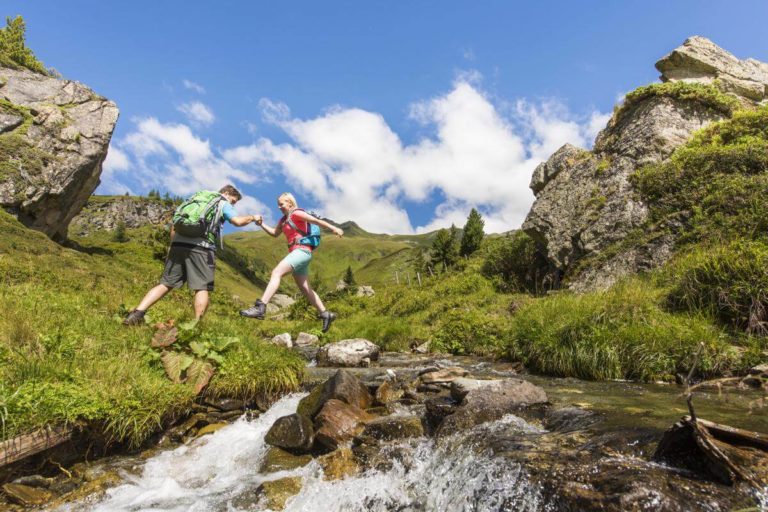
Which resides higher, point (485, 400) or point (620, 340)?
point (620, 340)

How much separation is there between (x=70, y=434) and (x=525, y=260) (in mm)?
25466

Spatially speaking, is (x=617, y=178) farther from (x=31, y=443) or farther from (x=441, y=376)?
(x=31, y=443)

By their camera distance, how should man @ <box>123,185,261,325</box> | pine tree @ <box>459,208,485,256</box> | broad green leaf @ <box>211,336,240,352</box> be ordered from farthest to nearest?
pine tree @ <box>459,208,485,256</box>
man @ <box>123,185,261,325</box>
broad green leaf @ <box>211,336,240,352</box>

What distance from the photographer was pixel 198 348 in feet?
22.7

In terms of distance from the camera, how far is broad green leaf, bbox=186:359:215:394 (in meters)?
6.46

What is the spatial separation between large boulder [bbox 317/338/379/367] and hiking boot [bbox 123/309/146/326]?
6.47 metres

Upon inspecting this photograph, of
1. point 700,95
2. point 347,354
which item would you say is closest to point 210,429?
point 347,354

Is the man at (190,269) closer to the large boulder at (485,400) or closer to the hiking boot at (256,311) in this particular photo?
the hiking boot at (256,311)

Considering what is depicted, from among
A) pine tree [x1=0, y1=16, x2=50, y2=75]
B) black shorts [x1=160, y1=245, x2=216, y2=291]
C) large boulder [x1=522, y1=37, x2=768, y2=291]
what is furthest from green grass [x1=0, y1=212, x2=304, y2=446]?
pine tree [x1=0, y1=16, x2=50, y2=75]

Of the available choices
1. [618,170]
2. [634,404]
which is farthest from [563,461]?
[618,170]

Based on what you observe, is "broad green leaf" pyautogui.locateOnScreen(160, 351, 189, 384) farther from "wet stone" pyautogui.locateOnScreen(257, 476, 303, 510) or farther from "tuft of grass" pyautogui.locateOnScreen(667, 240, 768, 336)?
"tuft of grass" pyautogui.locateOnScreen(667, 240, 768, 336)

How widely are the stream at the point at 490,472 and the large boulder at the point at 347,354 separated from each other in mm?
6481

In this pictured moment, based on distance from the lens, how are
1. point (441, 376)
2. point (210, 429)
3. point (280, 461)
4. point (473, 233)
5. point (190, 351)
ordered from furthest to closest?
point (473, 233) → point (441, 376) → point (190, 351) → point (210, 429) → point (280, 461)

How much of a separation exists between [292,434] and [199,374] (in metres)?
1.95
